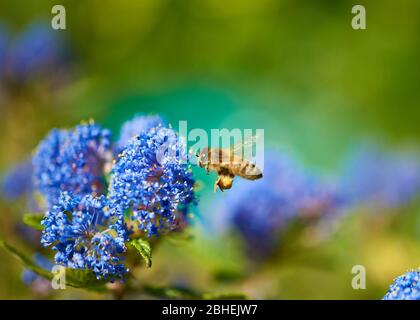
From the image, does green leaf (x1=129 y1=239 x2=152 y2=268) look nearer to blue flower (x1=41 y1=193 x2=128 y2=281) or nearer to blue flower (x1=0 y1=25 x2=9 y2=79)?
blue flower (x1=41 y1=193 x2=128 y2=281)

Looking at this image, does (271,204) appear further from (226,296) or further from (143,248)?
(143,248)

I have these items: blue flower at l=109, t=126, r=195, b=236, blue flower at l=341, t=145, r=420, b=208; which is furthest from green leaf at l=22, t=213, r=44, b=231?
blue flower at l=341, t=145, r=420, b=208

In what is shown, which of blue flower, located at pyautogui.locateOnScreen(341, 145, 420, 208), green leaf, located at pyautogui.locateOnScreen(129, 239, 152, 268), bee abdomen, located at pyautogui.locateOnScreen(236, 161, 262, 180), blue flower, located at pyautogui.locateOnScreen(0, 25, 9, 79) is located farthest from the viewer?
blue flower, located at pyautogui.locateOnScreen(341, 145, 420, 208)

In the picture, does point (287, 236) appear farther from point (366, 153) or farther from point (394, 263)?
point (366, 153)

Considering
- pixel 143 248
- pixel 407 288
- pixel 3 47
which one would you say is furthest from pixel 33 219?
pixel 3 47
